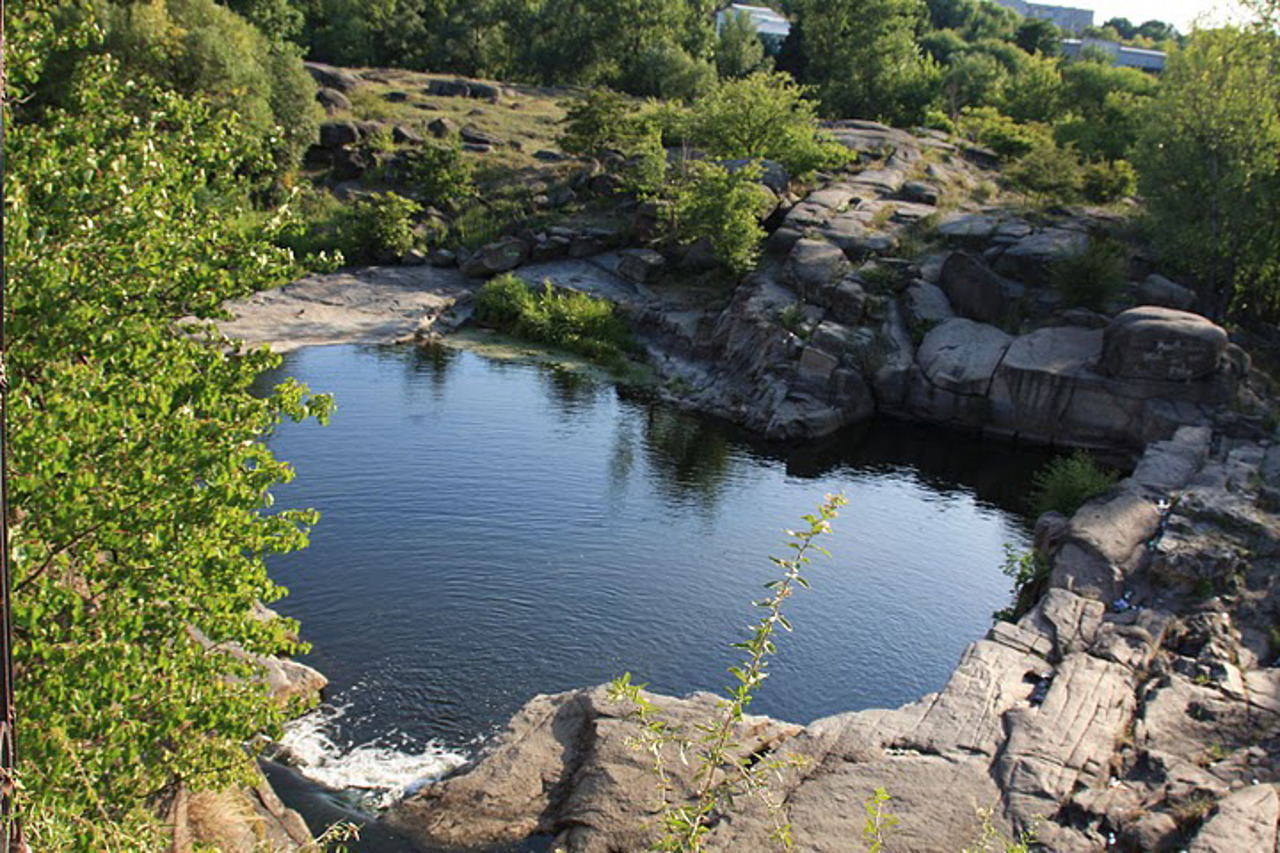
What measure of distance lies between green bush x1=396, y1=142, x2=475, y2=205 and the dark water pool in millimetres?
18562

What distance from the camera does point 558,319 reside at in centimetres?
4134

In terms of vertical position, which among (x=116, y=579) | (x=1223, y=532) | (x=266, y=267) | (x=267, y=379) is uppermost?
(x=266, y=267)

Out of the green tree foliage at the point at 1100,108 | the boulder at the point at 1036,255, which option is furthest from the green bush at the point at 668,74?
the boulder at the point at 1036,255

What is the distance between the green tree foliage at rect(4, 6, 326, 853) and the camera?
830cm

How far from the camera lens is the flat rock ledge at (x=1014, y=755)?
41.8ft

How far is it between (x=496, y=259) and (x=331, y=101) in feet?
66.5

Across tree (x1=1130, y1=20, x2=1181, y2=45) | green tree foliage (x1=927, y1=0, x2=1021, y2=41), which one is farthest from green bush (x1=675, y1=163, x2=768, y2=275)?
tree (x1=1130, y1=20, x2=1181, y2=45)

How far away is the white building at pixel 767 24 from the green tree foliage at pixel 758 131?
179ft

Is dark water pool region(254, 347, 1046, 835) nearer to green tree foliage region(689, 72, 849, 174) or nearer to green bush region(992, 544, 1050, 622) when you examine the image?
green bush region(992, 544, 1050, 622)

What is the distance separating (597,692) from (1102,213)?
117 feet

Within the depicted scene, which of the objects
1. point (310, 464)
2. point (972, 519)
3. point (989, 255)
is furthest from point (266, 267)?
point (989, 255)

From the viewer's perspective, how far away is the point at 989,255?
39031 millimetres

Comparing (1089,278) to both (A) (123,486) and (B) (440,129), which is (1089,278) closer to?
(A) (123,486)

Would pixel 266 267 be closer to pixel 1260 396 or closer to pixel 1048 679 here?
pixel 1048 679
